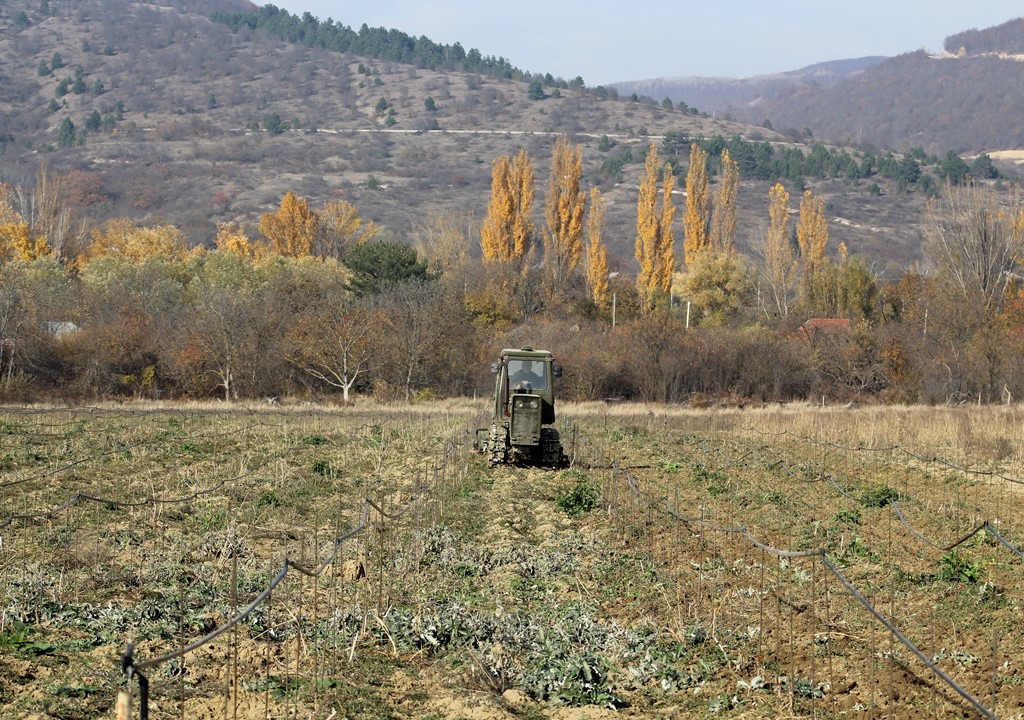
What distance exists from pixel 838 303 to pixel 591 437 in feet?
121

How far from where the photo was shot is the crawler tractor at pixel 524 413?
22094mm

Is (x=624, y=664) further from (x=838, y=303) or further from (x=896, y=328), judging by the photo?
(x=838, y=303)

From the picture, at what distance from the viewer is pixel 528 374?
23.2 meters

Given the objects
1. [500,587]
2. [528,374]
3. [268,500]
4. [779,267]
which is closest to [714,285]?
[779,267]

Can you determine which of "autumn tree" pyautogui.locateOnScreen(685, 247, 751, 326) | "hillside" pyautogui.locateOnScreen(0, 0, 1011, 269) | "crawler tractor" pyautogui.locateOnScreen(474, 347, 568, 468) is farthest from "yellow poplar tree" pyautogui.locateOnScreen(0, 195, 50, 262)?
"crawler tractor" pyautogui.locateOnScreen(474, 347, 568, 468)

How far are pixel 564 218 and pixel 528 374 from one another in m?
46.7

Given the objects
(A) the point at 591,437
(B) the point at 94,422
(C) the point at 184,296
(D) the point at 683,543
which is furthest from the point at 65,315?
(D) the point at 683,543

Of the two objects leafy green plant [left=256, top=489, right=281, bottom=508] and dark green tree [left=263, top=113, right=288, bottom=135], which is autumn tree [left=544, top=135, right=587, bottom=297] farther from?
dark green tree [left=263, top=113, right=288, bottom=135]

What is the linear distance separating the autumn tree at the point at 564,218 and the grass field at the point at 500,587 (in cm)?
4569

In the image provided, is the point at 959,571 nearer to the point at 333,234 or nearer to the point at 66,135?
the point at 333,234

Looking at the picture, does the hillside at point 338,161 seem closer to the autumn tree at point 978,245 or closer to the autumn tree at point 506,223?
the autumn tree at point 506,223

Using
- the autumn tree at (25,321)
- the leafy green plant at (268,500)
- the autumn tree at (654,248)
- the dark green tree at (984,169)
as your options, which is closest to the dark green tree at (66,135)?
the autumn tree at (654,248)

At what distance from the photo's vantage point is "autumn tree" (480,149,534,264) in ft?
224

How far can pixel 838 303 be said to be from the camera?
62.9m
